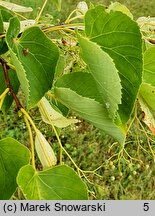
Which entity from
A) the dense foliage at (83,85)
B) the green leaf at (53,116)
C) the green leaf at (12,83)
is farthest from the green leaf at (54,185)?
the green leaf at (12,83)

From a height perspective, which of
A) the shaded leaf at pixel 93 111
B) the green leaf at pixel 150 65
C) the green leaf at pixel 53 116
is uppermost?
the green leaf at pixel 150 65

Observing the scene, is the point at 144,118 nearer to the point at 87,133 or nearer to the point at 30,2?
the point at 87,133

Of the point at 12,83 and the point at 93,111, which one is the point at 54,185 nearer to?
the point at 93,111

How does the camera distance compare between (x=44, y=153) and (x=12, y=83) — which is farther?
(x=12, y=83)

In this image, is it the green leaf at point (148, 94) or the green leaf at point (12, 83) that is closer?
the green leaf at point (148, 94)

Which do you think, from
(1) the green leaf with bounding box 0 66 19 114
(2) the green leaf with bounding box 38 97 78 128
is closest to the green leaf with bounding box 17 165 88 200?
(2) the green leaf with bounding box 38 97 78 128

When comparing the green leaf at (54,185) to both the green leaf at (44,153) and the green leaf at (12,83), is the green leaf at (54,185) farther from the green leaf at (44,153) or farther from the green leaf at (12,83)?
the green leaf at (12,83)

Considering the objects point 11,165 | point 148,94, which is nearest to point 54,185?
point 11,165
